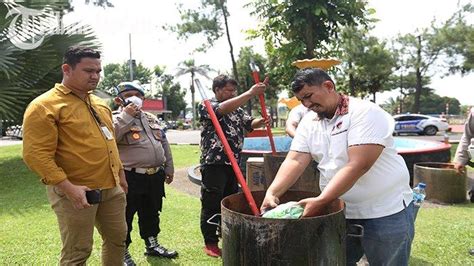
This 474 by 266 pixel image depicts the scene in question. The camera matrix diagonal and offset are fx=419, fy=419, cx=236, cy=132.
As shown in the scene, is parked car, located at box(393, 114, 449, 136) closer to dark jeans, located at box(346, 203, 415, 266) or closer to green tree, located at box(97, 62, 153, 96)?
dark jeans, located at box(346, 203, 415, 266)

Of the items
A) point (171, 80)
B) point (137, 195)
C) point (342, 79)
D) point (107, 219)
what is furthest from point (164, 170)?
point (171, 80)

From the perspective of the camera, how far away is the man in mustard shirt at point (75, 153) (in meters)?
2.09

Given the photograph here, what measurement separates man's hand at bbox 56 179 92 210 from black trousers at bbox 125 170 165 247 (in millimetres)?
1058

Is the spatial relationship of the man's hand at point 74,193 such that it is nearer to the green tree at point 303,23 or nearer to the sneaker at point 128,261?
the sneaker at point 128,261

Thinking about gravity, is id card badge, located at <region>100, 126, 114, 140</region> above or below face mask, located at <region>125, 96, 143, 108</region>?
below

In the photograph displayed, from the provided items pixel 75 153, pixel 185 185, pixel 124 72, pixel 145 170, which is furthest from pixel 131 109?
pixel 124 72

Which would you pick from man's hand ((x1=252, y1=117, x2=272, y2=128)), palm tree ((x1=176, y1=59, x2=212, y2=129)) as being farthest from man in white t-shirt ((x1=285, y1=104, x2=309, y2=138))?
palm tree ((x1=176, y1=59, x2=212, y2=129))

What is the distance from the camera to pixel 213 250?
345cm

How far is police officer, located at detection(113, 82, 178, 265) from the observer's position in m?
3.11

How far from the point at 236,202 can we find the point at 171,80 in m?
48.5

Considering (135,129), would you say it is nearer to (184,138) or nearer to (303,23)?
(303,23)

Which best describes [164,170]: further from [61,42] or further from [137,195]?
[61,42]

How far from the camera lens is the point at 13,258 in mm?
3408

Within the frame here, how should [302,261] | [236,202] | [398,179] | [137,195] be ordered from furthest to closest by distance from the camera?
[137,195] < [236,202] < [398,179] < [302,261]
